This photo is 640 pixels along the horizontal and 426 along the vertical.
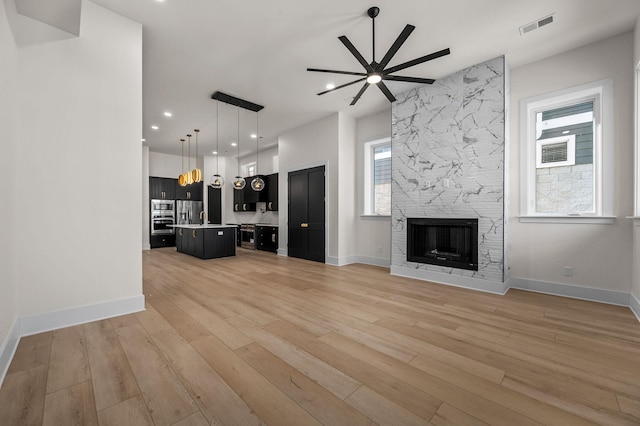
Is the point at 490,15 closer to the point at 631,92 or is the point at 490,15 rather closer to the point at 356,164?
the point at 631,92

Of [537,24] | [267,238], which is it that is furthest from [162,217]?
[537,24]

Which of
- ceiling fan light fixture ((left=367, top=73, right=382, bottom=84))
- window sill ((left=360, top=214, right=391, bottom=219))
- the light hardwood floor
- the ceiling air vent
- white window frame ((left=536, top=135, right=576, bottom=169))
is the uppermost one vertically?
the ceiling air vent

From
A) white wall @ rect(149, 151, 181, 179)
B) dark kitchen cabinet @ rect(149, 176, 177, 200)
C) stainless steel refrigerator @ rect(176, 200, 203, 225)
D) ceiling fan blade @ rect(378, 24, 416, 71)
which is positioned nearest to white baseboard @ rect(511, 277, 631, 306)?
ceiling fan blade @ rect(378, 24, 416, 71)

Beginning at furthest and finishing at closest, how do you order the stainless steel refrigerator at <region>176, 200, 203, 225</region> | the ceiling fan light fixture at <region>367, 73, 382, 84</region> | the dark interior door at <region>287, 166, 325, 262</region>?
the stainless steel refrigerator at <region>176, 200, 203, 225</region> < the dark interior door at <region>287, 166, 325, 262</region> < the ceiling fan light fixture at <region>367, 73, 382, 84</region>

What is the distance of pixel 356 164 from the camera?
20.3 ft

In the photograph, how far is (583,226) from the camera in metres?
3.47

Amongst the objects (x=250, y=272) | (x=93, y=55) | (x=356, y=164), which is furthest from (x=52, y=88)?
(x=356, y=164)

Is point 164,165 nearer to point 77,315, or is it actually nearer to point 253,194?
point 253,194

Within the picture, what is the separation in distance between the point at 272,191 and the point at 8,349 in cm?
685

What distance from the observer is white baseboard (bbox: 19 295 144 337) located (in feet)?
7.82

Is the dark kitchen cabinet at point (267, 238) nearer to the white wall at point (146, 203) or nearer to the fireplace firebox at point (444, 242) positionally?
the white wall at point (146, 203)

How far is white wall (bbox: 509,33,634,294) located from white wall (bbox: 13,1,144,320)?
5.00 m

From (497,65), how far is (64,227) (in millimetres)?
5500

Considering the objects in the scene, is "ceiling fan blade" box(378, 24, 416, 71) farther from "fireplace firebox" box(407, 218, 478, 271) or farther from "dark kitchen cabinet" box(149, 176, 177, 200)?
"dark kitchen cabinet" box(149, 176, 177, 200)
